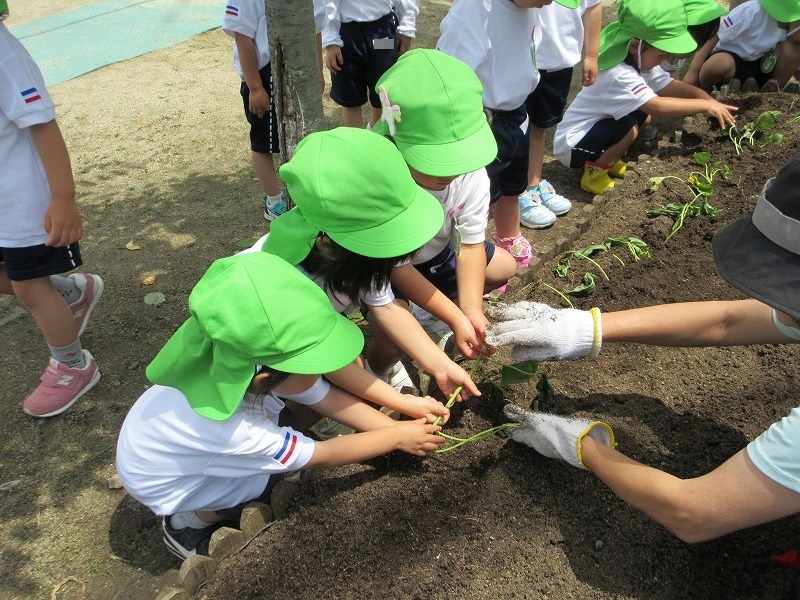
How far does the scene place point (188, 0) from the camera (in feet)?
22.7

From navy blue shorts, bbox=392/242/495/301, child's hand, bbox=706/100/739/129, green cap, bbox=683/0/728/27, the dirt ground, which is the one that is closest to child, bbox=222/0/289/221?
the dirt ground

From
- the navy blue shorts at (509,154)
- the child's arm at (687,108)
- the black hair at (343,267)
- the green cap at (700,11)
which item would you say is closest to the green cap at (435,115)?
the black hair at (343,267)

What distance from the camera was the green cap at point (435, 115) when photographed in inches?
81.7

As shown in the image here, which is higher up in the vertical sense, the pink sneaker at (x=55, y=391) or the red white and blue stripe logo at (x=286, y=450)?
the red white and blue stripe logo at (x=286, y=450)

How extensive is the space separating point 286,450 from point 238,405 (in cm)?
19

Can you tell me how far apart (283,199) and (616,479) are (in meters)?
2.41

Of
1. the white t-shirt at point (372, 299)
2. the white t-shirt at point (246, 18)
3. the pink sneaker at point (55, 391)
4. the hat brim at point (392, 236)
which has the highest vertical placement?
the white t-shirt at point (246, 18)

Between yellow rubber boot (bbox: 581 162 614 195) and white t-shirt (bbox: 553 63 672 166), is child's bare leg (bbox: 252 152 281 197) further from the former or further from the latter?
yellow rubber boot (bbox: 581 162 614 195)

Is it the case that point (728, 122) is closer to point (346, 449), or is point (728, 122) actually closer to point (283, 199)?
point (283, 199)

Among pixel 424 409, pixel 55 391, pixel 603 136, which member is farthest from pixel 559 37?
pixel 55 391

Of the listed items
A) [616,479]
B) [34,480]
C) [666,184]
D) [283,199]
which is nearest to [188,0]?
[283,199]

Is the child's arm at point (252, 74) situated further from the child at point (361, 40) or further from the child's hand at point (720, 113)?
the child's hand at point (720, 113)

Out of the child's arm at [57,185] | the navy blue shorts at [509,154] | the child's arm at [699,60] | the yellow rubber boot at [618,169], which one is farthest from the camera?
the child's arm at [699,60]

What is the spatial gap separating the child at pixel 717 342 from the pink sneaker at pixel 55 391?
1.68 m
